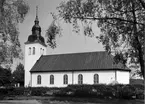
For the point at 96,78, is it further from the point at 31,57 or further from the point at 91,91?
the point at 31,57

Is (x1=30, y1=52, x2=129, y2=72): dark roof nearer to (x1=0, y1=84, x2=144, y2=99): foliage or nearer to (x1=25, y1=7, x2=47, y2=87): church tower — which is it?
(x1=25, y1=7, x2=47, y2=87): church tower

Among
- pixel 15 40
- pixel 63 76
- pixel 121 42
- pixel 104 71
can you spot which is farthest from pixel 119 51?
pixel 63 76

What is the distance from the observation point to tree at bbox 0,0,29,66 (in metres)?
17.9

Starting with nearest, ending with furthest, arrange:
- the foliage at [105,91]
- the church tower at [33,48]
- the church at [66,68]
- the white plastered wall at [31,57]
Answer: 1. the foliage at [105,91]
2. the church at [66,68]
3. the white plastered wall at [31,57]
4. the church tower at [33,48]

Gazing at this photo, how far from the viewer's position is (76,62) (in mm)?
→ 46094

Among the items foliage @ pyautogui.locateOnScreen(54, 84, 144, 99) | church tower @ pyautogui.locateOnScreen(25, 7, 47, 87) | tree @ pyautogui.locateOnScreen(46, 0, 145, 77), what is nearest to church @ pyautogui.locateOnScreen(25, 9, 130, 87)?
church tower @ pyautogui.locateOnScreen(25, 7, 47, 87)

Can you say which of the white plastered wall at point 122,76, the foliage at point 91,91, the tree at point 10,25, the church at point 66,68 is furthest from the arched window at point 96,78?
the tree at point 10,25

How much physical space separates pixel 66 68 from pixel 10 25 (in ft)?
91.2

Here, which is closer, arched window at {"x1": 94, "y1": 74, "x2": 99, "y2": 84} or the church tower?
arched window at {"x1": 94, "y1": 74, "x2": 99, "y2": 84}

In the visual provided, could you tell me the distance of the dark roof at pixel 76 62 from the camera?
42.7m

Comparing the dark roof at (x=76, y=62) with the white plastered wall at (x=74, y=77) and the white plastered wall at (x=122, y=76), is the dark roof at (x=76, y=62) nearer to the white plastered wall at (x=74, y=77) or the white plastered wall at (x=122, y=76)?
the white plastered wall at (x=74, y=77)

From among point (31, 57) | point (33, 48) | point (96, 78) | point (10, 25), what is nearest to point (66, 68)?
point (96, 78)

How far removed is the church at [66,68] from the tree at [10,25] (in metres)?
23.7

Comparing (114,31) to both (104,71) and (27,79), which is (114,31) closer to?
(104,71)
